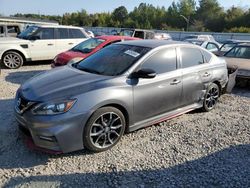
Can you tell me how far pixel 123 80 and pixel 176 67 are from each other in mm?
1228

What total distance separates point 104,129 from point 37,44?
7265 mm

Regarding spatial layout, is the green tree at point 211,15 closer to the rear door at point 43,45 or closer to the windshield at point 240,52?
the windshield at point 240,52

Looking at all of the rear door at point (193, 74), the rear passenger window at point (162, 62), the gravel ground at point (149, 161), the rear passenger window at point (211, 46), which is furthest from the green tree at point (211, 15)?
the gravel ground at point (149, 161)

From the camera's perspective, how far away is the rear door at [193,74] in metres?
4.83

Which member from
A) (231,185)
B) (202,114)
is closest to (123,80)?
(231,185)

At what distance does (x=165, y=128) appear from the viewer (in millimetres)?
4691

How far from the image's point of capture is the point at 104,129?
376 cm

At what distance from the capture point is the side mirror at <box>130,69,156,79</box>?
397 cm

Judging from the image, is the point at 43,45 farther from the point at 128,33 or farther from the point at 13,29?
the point at 128,33

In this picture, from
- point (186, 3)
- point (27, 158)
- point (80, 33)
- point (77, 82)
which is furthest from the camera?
point (186, 3)

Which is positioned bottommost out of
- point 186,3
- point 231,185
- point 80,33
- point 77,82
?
point 231,185

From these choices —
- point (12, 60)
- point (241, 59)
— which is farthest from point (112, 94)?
point (12, 60)

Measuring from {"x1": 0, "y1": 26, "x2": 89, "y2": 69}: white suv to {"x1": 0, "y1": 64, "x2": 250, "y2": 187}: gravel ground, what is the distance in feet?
16.9

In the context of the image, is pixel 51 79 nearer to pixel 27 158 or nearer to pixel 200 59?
pixel 27 158
